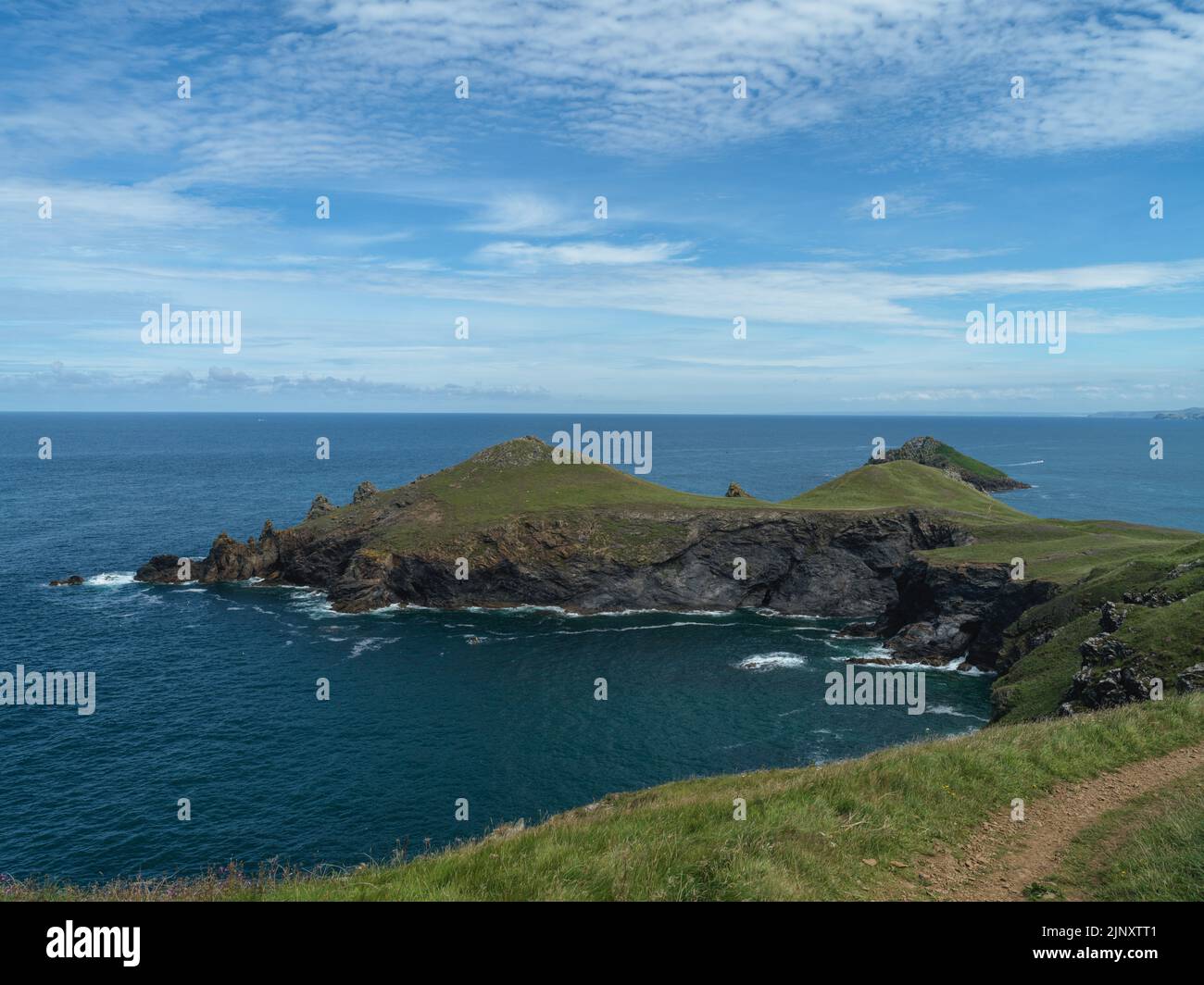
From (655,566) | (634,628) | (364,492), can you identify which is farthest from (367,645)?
(364,492)

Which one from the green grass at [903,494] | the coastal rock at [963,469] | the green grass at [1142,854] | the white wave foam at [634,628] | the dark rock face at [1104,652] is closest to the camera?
the green grass at [1142,854]

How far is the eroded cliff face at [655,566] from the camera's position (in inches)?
3494

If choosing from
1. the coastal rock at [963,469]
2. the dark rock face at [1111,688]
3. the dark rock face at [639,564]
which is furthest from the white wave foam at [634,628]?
the coastal rock at [963,469]

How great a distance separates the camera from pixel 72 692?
57.3m

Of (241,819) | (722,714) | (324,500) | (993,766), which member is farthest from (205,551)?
(993,766)

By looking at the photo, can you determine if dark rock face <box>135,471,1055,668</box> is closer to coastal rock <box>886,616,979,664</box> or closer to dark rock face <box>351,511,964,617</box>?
dark rock face <box>351,511,964,617</box>

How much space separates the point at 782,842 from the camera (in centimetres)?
1394

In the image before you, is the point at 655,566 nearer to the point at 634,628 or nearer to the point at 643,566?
the point at 643,566

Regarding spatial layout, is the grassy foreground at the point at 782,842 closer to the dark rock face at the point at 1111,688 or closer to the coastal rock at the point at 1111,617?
the dark rock face at the point at 1111,688

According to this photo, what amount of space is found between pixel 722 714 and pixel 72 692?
2034 inches

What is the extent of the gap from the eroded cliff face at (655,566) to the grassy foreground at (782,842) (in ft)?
227

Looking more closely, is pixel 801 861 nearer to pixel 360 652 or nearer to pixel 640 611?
pixel 360 652

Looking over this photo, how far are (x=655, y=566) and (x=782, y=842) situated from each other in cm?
7654

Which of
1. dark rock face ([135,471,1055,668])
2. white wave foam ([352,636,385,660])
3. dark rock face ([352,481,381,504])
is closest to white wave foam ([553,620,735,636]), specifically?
dark rock face ([135,471,1055,668])
